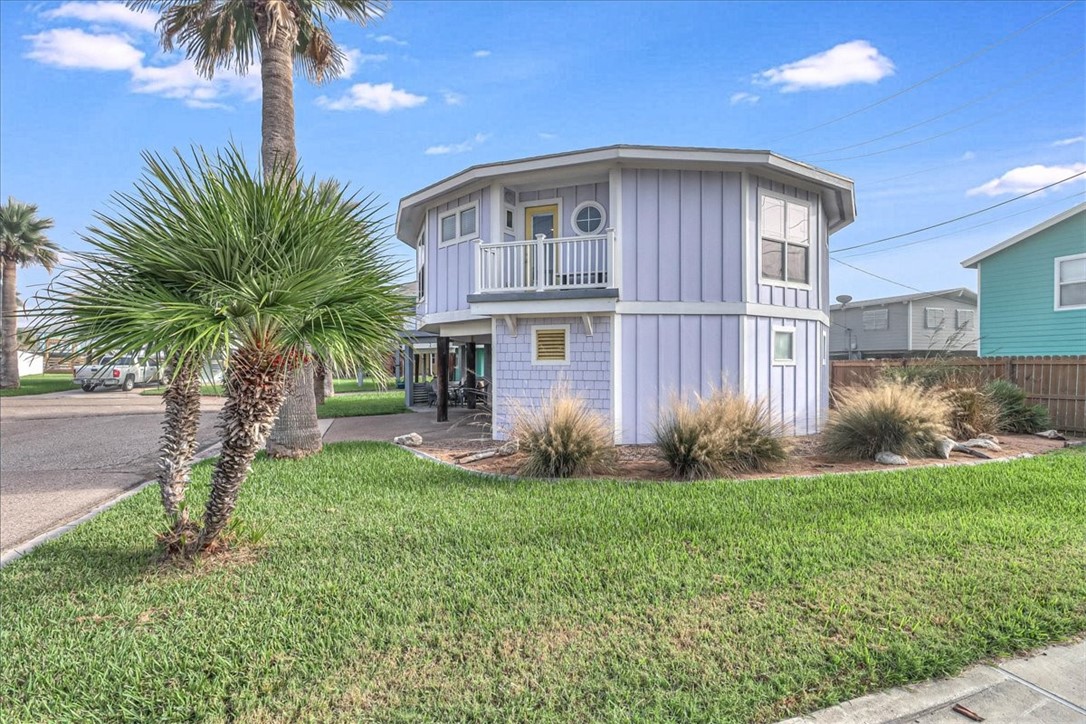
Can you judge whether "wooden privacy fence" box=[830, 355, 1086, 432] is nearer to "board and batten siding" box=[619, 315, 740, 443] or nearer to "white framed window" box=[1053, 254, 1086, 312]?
"board and batten siding" box=[619, 315, 740, 443]

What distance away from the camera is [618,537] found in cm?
465

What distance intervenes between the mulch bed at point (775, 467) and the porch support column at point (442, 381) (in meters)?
4.33

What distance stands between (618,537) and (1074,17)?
12.3 metres

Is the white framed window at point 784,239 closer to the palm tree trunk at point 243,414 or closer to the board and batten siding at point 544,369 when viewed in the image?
the board and batten siding at point 544,369

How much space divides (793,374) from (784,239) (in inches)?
104

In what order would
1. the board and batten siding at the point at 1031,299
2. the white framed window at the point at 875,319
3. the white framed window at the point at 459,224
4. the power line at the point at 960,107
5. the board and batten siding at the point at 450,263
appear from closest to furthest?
the board and batten siding at the point at 450,263
the white framed window at the point at 459,224
the power line at the point at 960,107
the board and batten siding at the point at 1031,299
the white framed window at the point at 875,319

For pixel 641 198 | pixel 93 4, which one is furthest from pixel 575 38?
pixel 93 4

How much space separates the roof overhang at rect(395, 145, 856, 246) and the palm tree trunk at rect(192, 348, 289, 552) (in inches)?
284

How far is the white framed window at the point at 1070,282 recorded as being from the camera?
50.0 feet

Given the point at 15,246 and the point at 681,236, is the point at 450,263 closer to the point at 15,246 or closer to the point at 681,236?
the point at 681,236

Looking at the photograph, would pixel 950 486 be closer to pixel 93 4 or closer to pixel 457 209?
pixel 457 209

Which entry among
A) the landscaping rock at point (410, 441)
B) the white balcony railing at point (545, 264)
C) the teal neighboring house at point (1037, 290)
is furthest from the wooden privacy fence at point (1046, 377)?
the landscaping rock at point (410, 441)

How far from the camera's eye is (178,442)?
A: 432 centimetres

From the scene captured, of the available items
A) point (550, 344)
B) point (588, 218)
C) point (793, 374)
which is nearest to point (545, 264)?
point (588, 218)
